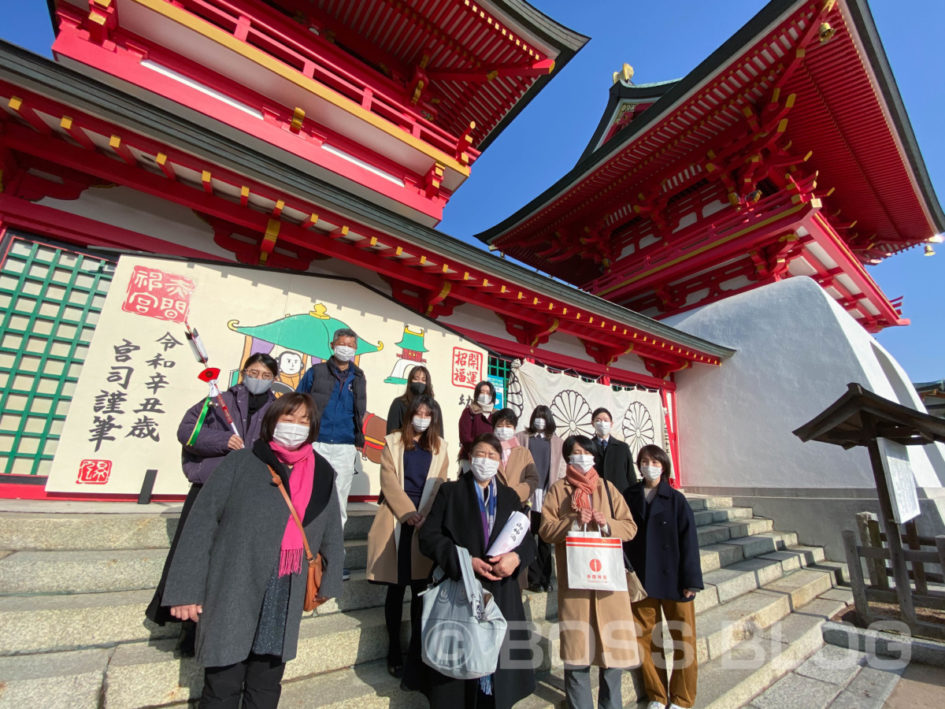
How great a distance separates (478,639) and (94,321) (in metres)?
5.02

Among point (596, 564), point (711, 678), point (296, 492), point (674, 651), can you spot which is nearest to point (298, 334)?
point (296, 492)

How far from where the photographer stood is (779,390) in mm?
8297

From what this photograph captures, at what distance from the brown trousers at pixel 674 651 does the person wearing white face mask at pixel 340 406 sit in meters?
2.21

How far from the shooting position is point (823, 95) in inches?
340

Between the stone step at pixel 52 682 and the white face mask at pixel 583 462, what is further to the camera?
the white face mask at pixel 583 462

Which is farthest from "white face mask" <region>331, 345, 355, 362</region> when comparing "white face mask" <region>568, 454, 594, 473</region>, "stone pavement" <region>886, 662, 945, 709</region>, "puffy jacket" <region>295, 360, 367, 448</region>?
"stone pavement" <region>886, 662, 945, 709</region>

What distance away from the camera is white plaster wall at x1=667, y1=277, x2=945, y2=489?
24.6 ft

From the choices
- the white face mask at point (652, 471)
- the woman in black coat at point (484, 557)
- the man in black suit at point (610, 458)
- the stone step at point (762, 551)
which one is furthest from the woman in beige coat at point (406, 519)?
the stone step at point (762, 551)

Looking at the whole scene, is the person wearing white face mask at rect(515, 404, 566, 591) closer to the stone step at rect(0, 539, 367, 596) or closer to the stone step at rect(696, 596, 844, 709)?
the stone step at rect(696, 596, 844, 709)

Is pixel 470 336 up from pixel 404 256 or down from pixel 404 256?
down

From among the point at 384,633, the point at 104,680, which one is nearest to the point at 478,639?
the point at 384,633

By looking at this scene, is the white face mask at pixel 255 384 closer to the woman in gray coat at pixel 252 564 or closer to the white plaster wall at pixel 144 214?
the woman in gray coat at pixel 252 564

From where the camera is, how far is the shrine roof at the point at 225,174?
340 centimetres

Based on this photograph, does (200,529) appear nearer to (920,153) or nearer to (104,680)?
(104,680)
